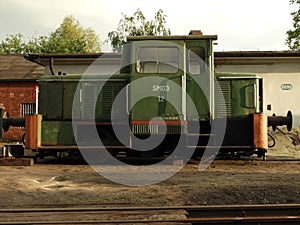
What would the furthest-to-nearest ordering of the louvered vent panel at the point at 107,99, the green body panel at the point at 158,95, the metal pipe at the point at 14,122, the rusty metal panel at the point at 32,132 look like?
the metal pipe at the point at 14,122 < the louvered vent panel at the point at 107,99 < the rusty metal panel at the point at 32,132 < the green body panel at the point at 158,95

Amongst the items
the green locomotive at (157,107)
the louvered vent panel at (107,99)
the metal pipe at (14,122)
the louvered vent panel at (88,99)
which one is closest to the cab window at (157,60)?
the green locomotive at (157,107)

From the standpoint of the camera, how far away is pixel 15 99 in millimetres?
22422

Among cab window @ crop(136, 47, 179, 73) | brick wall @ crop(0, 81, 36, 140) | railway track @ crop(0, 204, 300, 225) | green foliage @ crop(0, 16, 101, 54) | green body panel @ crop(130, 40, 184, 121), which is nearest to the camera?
railway track @ crop(0, 204, 300, 225)

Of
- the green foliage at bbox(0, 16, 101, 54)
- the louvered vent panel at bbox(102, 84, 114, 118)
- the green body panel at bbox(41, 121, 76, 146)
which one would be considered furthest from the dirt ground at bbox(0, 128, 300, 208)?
the green foliage at bbox(0, 16, 101, 54)

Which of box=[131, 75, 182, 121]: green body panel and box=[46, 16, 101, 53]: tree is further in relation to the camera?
box=[46, 16, 101, 53]: tree

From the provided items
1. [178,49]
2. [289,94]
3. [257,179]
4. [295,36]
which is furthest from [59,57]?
[295,36]

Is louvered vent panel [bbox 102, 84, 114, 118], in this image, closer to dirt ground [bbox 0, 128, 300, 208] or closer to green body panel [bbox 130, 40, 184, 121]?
green body panel [bbox 130, 40, 184, 121]

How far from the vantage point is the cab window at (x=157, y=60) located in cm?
972

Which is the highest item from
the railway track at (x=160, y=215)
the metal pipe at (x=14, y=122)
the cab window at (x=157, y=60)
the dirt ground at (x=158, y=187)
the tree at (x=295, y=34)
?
the tree at (x=295, y=34)

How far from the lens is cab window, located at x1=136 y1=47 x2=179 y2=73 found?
9.72 metres

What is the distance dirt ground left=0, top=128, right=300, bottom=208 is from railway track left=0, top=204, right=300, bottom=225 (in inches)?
24.5

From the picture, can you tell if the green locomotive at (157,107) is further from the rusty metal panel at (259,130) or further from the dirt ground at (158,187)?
the dirt ground at (158,187)

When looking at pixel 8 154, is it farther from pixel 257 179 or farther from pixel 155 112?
pixel 257 179

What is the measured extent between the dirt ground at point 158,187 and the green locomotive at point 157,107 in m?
0.76
